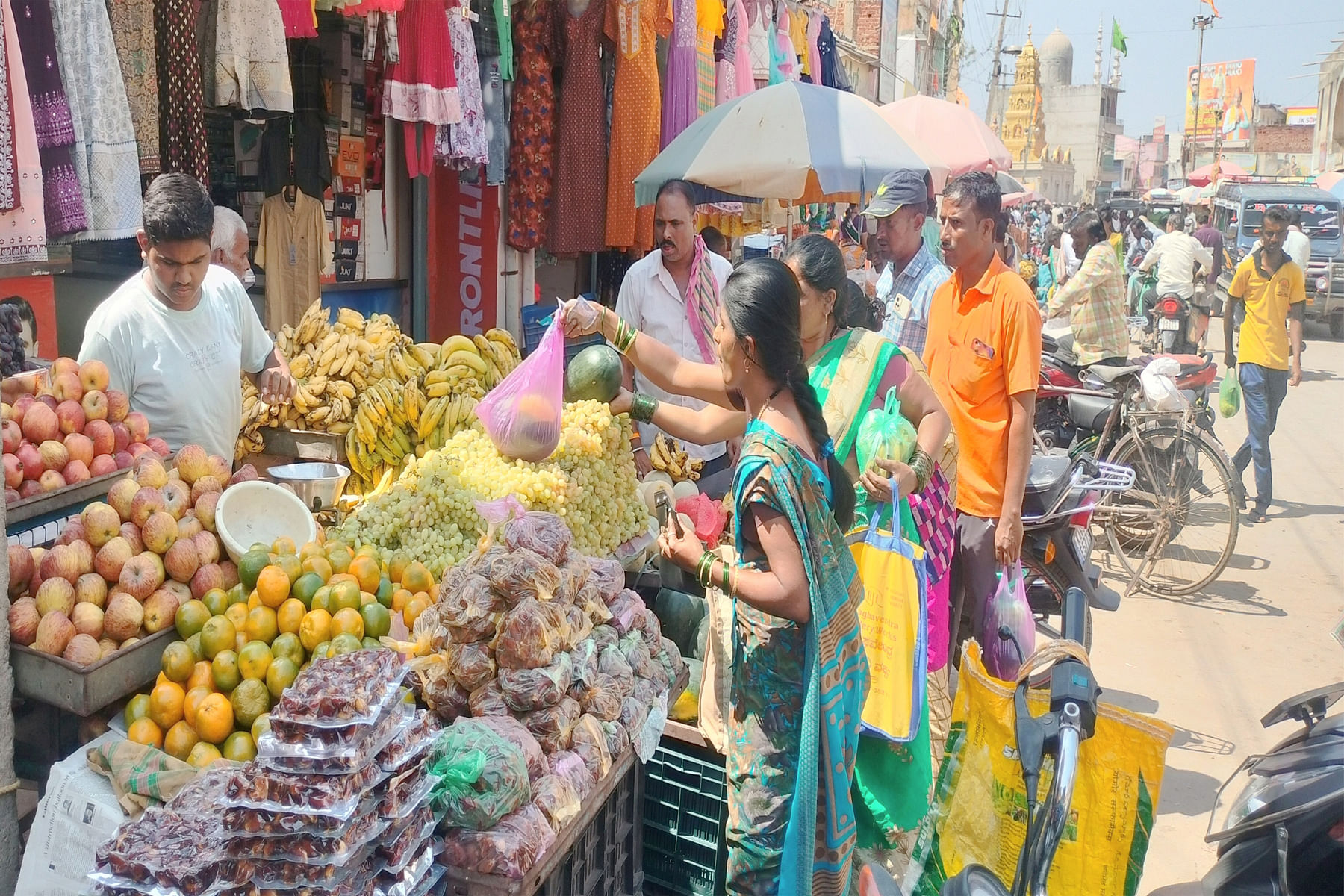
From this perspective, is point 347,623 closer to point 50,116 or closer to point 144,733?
point 144,733

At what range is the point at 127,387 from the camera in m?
3.41

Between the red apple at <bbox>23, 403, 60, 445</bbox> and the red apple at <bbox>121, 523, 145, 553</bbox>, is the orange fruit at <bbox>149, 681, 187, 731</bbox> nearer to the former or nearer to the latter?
the red apple at <bbox>121, 523, 145, 553</bbox>

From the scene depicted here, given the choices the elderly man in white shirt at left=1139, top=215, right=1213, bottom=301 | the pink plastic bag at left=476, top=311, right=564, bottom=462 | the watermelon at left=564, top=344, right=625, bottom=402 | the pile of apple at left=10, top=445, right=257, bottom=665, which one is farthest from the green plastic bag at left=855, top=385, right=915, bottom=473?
the elderly man in white shirt at left=1139, top=215, right=1213, bottom=301

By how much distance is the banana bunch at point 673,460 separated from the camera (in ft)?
16.3

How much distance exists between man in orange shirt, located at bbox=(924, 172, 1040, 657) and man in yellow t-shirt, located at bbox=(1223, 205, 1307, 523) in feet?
16.5

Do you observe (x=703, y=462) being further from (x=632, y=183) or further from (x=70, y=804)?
(x=70, y=804)

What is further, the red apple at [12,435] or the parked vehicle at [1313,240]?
the parked vehicle at [1313,240]

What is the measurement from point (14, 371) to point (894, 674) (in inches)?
120

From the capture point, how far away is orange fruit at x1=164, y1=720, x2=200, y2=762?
2.21 metres

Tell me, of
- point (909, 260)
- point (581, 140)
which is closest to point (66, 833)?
point (909, 260)

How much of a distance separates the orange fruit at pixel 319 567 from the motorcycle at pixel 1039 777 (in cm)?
157

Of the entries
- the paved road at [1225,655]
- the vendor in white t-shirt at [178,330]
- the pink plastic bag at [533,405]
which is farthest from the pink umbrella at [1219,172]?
the vendor in white t-shirt at [178,330]

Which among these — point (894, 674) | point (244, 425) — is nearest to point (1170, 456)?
point (894, 674)

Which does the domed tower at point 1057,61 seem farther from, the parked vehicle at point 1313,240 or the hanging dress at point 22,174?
the hanging dress at point 22,174
